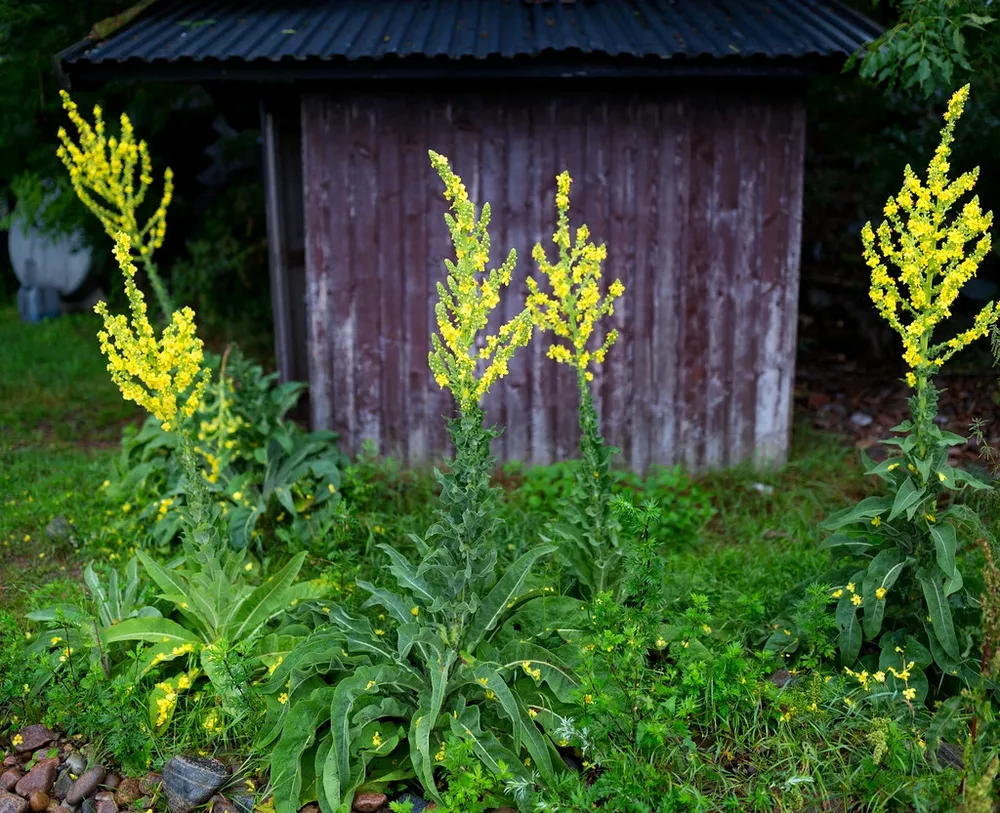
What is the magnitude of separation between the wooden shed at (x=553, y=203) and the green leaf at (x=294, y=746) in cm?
331

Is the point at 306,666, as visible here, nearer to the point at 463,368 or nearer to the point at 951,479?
the point at 463,368

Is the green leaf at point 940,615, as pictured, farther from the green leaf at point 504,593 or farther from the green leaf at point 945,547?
the green leaf at point 504,593

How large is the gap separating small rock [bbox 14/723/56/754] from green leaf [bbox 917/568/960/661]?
11.1ft

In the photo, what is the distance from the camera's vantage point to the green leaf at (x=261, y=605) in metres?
4.20

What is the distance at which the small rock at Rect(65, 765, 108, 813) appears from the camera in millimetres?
3666

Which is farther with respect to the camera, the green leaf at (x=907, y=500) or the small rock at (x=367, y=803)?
the green leaf at (x=907, y=500)

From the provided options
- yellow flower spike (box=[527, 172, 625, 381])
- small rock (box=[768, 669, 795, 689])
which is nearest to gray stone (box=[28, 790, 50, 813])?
yellow flower spike (box=[527, 172, 625, 381])

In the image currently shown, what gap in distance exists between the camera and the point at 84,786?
3680 mm

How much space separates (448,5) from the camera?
6715 mm

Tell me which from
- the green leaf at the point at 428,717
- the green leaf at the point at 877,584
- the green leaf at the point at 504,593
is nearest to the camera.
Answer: the green leaf at the point at 428,717

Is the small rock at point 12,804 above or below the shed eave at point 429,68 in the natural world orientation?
below

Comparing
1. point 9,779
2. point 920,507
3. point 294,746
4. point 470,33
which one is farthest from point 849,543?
point 470,33

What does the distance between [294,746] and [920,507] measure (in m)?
2.47

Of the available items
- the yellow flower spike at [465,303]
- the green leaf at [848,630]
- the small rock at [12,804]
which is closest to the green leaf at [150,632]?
the small rock at [12,804]
